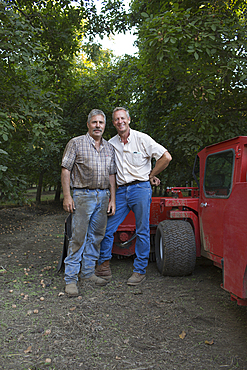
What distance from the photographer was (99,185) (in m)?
3.89

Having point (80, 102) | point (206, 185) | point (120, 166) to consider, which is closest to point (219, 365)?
point (206, 185)

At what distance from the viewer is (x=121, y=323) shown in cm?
298

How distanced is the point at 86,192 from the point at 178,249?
143 centimetres

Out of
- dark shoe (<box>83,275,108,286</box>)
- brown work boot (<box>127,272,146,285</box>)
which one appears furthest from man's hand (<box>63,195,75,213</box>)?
brown work boot (<box>127,272,146,285</box>)

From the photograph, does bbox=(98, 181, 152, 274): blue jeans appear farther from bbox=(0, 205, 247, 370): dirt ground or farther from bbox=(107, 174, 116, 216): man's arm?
bbox=(0, 205, 247, 370): dirt ground

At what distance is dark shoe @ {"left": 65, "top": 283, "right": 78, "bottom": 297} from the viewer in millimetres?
3603

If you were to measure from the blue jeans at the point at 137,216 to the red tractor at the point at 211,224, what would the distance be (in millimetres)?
292

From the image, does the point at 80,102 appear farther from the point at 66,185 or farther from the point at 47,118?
the point at 66,185

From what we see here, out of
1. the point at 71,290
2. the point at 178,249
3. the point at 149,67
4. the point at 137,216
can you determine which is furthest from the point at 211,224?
the point at 149,67

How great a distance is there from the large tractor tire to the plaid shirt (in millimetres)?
1113

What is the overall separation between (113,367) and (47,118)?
4.99 m

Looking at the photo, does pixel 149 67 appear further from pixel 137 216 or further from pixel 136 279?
pixel 136 279

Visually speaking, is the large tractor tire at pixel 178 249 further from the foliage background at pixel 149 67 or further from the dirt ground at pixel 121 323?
the foliage background at pixel 149 67

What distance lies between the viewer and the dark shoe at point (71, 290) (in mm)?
3603
